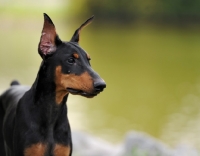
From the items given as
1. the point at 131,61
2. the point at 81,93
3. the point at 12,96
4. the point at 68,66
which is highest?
the point at 131,61

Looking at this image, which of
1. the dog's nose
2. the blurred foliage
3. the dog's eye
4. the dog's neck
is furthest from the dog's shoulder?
the blurred foliage

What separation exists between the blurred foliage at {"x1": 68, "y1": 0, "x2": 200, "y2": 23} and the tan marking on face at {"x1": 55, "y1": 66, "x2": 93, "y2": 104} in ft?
138

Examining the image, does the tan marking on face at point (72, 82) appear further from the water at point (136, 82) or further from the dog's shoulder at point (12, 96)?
the water at point (136, 82)

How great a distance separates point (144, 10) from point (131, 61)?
23378 millimetres

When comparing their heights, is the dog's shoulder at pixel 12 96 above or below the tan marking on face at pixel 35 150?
above

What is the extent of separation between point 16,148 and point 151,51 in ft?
79.9

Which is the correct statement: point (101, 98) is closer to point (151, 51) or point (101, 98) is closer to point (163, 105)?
point (163, 105)

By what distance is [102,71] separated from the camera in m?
21.2

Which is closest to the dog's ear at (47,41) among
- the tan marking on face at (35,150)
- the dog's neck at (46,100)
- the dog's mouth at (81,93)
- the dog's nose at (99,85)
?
the dog's neck at (46,100)

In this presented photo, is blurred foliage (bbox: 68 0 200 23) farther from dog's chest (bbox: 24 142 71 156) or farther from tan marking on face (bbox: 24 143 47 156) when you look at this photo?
tan marking on face (bbox: 24 143 47 156)

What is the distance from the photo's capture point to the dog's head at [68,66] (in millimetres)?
4320

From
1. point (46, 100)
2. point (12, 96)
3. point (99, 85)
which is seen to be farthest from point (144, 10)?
point (99, 85)

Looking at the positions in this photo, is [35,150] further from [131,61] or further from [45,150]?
[131,61]

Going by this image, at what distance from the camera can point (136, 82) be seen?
19.5 metres
